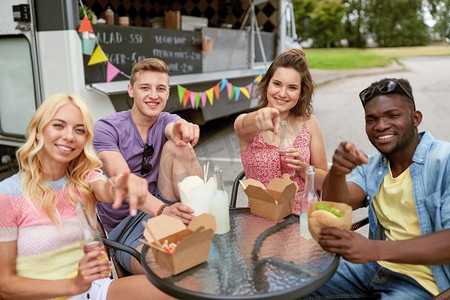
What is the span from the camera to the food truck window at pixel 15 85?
3.80 m

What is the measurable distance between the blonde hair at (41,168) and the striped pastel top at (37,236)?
0.09 feet

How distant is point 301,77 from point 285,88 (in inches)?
5.2

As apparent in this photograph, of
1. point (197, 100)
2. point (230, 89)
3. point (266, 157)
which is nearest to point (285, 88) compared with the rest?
point (266, 157)

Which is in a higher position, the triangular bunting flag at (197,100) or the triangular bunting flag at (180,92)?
the triangular bunting flag at (180,92)

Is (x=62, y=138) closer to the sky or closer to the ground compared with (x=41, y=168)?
closer to the sky

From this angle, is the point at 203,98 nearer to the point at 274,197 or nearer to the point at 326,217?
the point at 274,197

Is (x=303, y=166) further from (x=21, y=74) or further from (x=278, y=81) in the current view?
(x=21, y=74)

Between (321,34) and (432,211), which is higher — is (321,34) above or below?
above

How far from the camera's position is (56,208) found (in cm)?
165

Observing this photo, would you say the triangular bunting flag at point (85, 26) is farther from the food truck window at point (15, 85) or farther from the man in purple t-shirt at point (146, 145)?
the man in purple t-shirt at point (146, 145)

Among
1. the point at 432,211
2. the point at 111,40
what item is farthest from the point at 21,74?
the point at 432,211

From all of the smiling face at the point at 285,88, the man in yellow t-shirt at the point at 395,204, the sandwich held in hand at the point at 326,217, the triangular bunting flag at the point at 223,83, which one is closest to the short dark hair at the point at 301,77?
the smiling face at the point at 285,88

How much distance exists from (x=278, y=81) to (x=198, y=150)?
3.76m

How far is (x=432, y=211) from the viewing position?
164 cm
